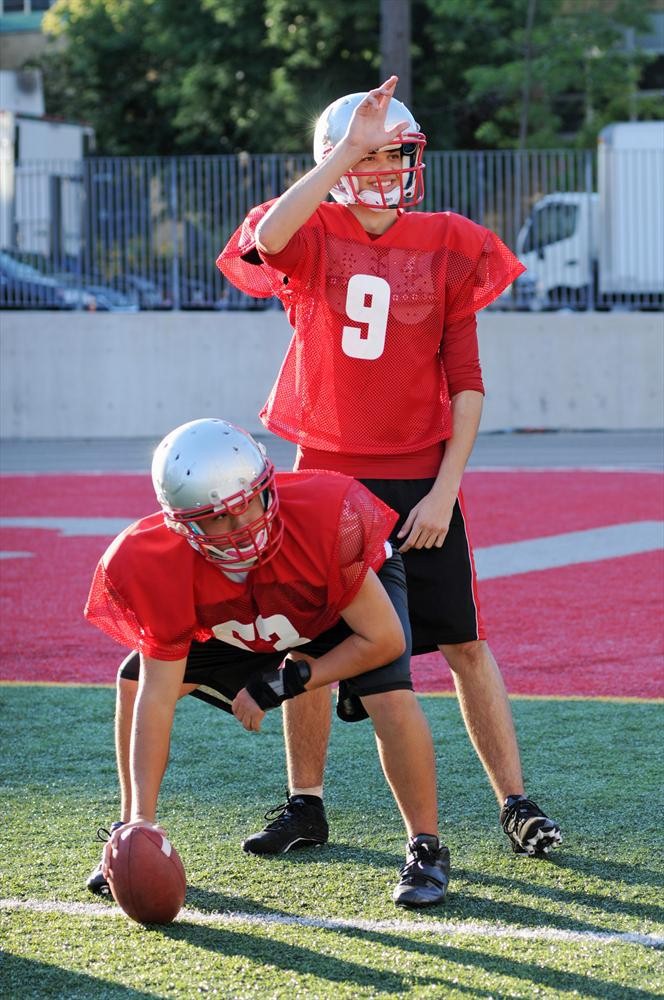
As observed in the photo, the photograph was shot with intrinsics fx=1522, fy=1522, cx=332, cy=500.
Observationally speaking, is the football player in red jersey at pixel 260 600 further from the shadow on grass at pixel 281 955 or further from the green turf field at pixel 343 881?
the shadow on grass at pixel 281 955

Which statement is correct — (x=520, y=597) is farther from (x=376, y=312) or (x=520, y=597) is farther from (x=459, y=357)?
(x=376, y=312)

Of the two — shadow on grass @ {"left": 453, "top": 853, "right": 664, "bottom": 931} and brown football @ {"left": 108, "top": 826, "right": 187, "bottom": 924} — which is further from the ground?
brown football @ {"left": 108, "top": 826, "right": 187, "bottom": 924}

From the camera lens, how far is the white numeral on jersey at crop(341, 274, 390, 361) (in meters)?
4.09

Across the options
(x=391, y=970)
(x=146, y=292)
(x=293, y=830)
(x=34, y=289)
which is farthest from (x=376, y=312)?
(x=34, y=289)

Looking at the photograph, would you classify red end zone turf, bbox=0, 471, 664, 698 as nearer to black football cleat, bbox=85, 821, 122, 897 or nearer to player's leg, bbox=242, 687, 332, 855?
player's leg, bbox=242, 687, 332, 855

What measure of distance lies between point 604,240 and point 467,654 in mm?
12642

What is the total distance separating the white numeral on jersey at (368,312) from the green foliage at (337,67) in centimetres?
2245

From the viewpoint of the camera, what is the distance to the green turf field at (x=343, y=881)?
3.31 m

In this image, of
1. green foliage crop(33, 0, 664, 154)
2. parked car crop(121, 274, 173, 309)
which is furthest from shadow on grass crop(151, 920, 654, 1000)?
green foliage crop(33, 0, 664, 154)

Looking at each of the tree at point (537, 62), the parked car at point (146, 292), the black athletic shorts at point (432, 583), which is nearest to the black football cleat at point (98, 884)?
the black athletic shorts at point (432, 583)

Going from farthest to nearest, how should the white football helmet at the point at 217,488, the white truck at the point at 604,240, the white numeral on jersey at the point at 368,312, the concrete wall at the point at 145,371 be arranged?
1. the concrete wall at the point at 145,371
2. the white truck at the point at 604,240
3. the white numeral on jersey at the point at 368,312
4. the white football helmet at the point at 217,488

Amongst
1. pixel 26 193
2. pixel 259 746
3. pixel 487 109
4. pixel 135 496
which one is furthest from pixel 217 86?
pixel 259 746

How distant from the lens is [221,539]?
3.48 m

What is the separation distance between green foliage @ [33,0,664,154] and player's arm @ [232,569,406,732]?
2303 centimetres
